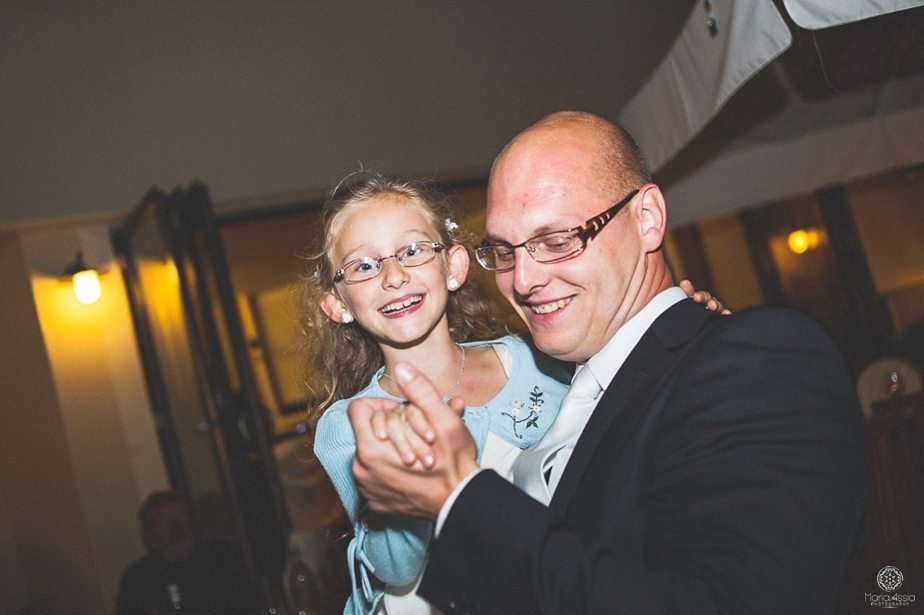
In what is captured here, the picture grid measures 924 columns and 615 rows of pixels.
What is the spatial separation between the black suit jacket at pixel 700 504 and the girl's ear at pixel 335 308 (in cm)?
110

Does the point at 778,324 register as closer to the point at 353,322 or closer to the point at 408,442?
the point at 408,442

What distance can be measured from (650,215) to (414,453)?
2.54 ft

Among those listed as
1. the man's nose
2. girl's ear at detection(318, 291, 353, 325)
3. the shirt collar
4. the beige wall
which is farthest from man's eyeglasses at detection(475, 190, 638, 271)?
the beige wall

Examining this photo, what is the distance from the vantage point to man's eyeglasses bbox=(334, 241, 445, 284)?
2115mm

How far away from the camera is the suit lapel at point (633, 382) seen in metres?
1.30

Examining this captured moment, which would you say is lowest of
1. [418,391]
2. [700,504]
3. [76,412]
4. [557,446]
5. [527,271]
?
[700,504]

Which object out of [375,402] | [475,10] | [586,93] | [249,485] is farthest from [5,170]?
[375,402]

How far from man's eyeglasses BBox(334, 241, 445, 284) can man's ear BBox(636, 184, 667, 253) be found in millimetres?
687

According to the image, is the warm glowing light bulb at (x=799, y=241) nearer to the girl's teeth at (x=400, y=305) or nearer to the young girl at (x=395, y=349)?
the young girl at (x=395, y=349)

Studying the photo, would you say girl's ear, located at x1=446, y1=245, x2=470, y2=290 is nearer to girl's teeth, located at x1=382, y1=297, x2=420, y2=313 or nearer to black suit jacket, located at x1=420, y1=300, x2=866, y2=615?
girl's teeth, located at x1=382, y1=297, x2=420, y2=313

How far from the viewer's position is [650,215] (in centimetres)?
164

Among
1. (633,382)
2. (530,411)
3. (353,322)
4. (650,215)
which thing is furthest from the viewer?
(353,322)

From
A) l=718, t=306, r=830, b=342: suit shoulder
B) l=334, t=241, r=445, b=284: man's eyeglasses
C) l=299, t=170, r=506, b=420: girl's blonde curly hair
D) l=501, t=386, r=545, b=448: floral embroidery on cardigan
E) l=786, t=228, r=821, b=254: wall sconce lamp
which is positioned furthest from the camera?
l=786, t=228, r=821, b=254: wall sconce lamp

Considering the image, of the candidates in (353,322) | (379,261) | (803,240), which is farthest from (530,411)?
(803,240)
